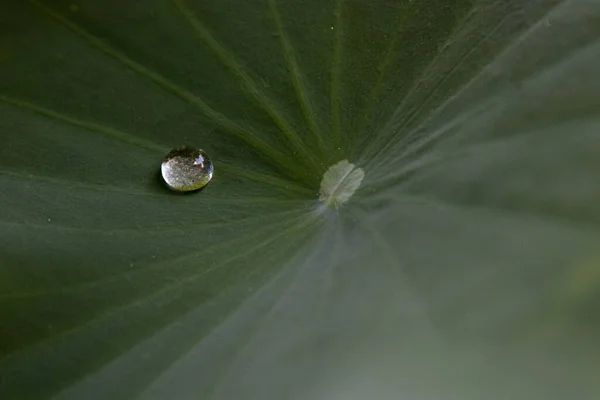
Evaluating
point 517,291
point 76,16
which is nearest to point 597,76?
point 517,291

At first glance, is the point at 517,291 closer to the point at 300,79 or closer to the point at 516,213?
the point at 516,213

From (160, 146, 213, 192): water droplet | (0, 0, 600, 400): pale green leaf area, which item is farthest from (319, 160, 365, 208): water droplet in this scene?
(160, 146, 213, 192): water droplet

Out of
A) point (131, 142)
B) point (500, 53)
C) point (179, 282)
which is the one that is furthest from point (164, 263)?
point (500, 53)

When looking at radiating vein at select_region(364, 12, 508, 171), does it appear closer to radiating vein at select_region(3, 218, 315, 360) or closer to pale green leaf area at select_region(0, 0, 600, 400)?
pale green leaf area at select_region(0, 0, 600, 400)

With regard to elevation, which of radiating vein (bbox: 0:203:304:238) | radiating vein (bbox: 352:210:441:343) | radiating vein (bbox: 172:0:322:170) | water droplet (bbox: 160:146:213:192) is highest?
radiating vein (bbox: 172:0:322:170)

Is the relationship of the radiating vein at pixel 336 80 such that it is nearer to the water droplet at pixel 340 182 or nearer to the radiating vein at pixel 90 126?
the water droplet at pixel 340 182

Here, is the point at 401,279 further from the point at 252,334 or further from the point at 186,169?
the point at 186,169

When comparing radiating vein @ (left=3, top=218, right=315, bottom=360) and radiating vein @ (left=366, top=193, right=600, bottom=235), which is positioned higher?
radiating vein @ (left=3, top=218, right=315, bottom=360)

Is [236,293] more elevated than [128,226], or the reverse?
[128,226]
